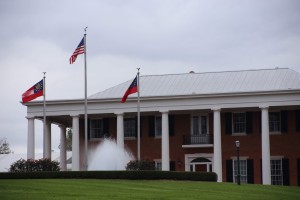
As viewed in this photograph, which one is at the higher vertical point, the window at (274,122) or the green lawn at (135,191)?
the window at (274,122)

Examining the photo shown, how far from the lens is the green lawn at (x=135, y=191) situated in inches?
1219

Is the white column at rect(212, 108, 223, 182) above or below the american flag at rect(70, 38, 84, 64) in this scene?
below

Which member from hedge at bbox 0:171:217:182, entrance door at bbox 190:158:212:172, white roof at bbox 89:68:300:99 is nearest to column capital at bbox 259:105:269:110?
white roof at bbox 89:68:300:99

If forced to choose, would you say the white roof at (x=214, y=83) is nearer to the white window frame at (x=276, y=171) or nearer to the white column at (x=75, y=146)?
the white column at (x=75, y=146)

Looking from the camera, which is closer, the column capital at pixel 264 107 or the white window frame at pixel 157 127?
the column capital at pixel 264 107

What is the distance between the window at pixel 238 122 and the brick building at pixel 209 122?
0.02 meters

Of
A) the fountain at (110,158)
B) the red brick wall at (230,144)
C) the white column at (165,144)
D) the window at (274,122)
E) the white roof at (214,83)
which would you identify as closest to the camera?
the white column at (165,144)

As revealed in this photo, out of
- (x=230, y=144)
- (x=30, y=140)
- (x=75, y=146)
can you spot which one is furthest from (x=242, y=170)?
(x=30, y=140)

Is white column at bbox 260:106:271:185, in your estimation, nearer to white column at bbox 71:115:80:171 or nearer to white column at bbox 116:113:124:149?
white column at bbox 116:113:124:149

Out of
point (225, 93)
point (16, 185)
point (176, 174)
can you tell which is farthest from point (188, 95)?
point (16, 185)

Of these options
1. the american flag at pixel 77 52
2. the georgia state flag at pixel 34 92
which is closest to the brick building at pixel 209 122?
the georgia state flag at pixel 34 92

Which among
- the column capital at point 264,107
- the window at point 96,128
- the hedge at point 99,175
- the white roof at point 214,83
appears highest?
the white roof at point 214,83

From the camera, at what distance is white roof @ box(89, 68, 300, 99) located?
5647cm

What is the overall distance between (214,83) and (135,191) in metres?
25.7
